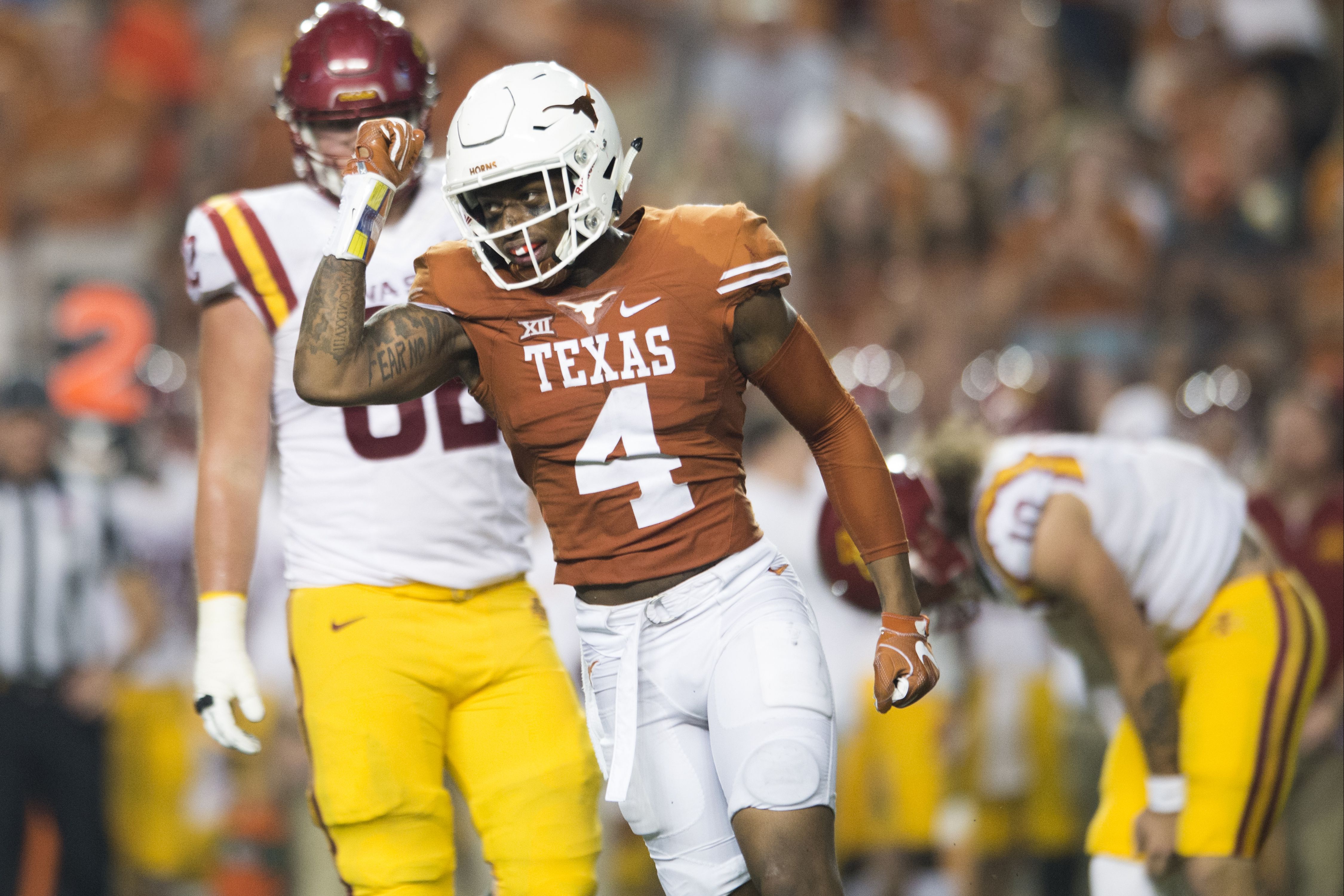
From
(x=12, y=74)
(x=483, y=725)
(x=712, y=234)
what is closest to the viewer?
(x=712, y=234)

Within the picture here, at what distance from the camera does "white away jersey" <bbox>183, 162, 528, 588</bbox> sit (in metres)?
3.63

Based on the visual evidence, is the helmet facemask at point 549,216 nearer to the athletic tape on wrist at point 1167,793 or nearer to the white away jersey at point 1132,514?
the white away jersey at point 1132,514

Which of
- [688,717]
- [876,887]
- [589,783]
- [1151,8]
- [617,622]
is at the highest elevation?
[1151,8]

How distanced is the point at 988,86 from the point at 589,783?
6.42 metres

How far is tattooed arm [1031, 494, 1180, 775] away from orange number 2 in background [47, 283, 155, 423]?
5.20 meters

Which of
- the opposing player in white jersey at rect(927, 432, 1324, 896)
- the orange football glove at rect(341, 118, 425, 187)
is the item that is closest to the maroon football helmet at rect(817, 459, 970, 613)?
the opposing player in white jersey at rect(927, 432, 1324, 896)

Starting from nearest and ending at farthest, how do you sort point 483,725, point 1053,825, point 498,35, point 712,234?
point 712,234, point 483,725, point 1053,825, point 498,35

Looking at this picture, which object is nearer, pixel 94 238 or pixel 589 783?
pixel 589 783

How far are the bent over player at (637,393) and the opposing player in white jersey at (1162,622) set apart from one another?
0.93 m

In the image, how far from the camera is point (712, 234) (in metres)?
3.22

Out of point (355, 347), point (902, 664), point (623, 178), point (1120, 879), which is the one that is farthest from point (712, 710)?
point (1120, 879)

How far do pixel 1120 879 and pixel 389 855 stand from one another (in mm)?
2038

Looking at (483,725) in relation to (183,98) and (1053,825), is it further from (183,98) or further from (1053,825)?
(183,98)

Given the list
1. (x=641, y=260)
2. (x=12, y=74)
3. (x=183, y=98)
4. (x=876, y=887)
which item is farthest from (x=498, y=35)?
(x=641, y=260)
